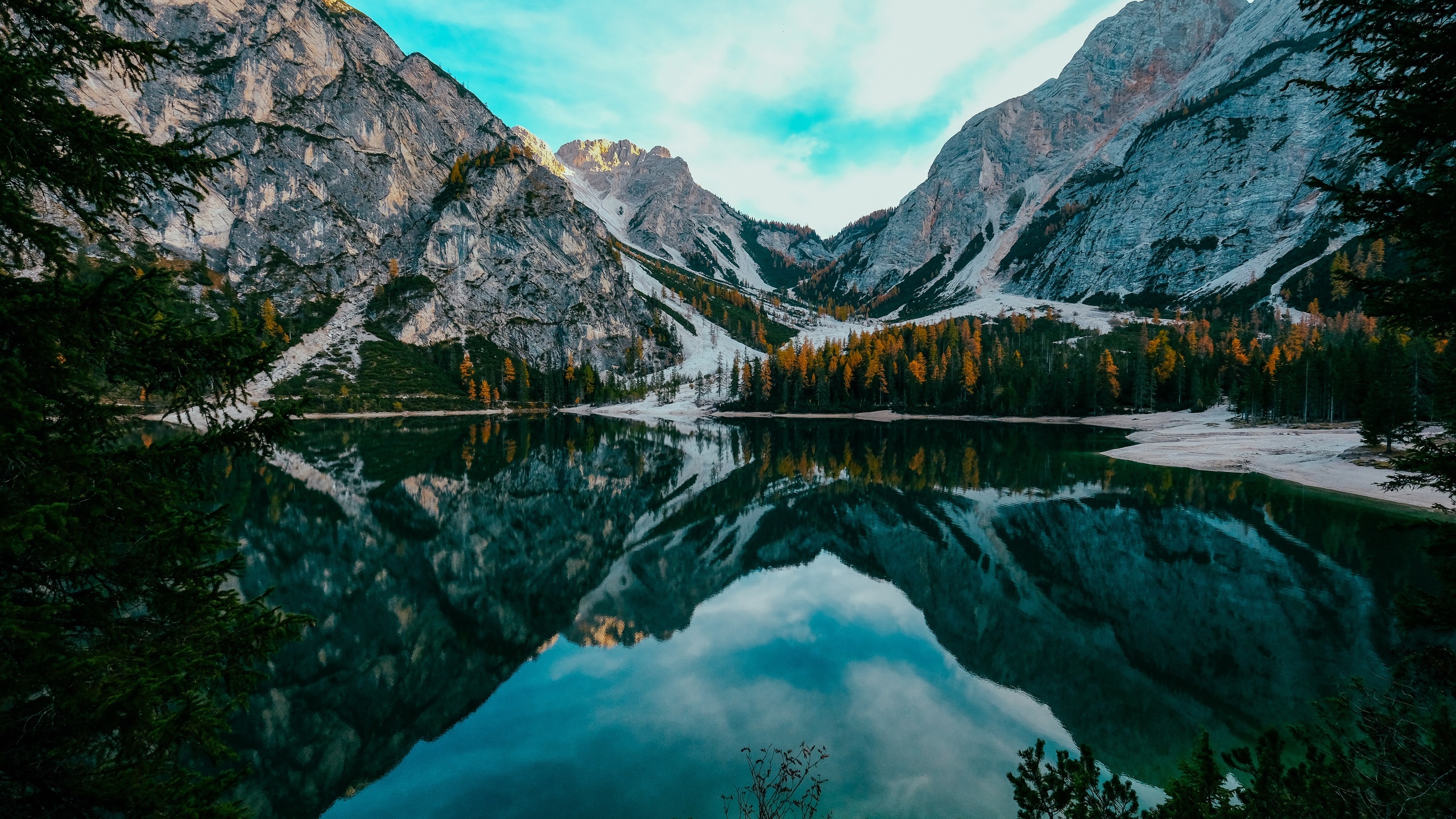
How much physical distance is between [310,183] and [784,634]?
214 m

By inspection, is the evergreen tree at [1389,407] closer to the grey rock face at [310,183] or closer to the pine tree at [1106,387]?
the pine tree at [1106,387]

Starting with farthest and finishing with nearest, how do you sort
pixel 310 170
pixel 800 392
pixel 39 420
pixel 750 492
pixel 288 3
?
pixel 288 3 < pixel 310 170 < pixel 800 392 < pixel 750 492 < pixel 39 420

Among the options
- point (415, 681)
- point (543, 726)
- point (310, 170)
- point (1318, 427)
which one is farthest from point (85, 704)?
point (310, 170)

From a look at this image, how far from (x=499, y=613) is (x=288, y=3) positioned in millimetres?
259429

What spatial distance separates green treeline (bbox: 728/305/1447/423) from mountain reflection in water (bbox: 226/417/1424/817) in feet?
170

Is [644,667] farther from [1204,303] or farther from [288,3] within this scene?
[288,3]

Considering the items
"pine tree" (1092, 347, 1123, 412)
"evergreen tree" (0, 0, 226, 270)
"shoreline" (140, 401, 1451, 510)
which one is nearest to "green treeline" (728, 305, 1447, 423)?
"pine tree" (1092, 347, 1123, 412)

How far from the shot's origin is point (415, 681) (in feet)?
59.7

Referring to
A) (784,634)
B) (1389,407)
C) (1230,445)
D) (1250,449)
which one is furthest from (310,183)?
(1389,407)

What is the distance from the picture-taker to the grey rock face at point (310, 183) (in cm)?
15812

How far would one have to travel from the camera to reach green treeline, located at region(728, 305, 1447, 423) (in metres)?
78.4

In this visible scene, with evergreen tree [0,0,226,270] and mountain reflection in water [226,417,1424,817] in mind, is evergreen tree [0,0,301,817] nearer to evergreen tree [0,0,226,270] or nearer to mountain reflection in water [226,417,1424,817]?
evergreen tree [0,0,226,270]

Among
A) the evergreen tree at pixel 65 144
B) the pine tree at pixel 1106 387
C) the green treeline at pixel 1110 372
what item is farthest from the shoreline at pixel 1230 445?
the green treeline at pixel 1110 372

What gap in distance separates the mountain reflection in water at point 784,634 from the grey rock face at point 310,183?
498 feet
